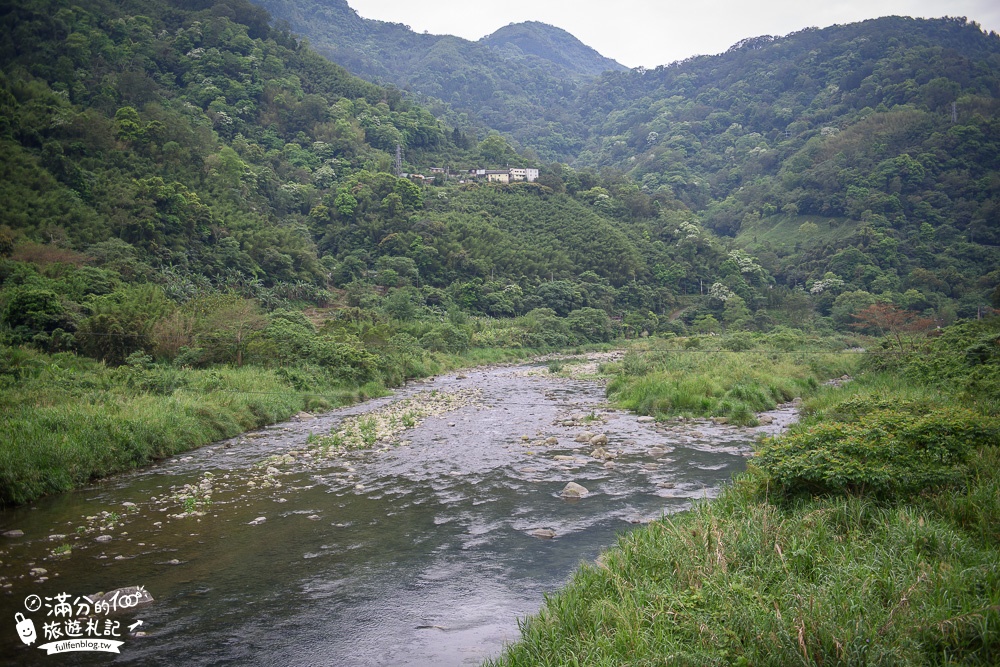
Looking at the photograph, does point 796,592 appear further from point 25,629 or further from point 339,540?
point 25,629

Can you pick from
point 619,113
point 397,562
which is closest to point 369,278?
point 397,562

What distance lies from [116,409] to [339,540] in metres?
9.61

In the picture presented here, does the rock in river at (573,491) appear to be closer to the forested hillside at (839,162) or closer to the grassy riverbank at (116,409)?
the grassy riverbank at (116,409)

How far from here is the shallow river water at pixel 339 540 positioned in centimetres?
671

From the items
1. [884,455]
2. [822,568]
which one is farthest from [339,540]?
[884,455]

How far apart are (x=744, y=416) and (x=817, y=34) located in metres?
215

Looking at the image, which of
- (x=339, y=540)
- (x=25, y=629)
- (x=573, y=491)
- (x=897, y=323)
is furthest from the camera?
(x=897, y=323)

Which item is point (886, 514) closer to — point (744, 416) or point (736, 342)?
point (744, 416)

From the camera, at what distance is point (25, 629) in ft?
21.9

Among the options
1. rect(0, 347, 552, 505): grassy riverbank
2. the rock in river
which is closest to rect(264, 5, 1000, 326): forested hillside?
the rock in river

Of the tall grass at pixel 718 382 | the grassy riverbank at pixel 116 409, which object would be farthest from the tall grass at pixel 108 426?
the tall grass at pixel 718 382

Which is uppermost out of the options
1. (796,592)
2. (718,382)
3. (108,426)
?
(108,426)

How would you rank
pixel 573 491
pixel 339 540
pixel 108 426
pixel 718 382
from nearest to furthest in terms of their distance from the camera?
pixel 339 540 < pixel 573 491 < pixel 108 426 < pixel 718 382

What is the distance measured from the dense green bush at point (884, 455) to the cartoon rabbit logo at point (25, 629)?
373 inches
